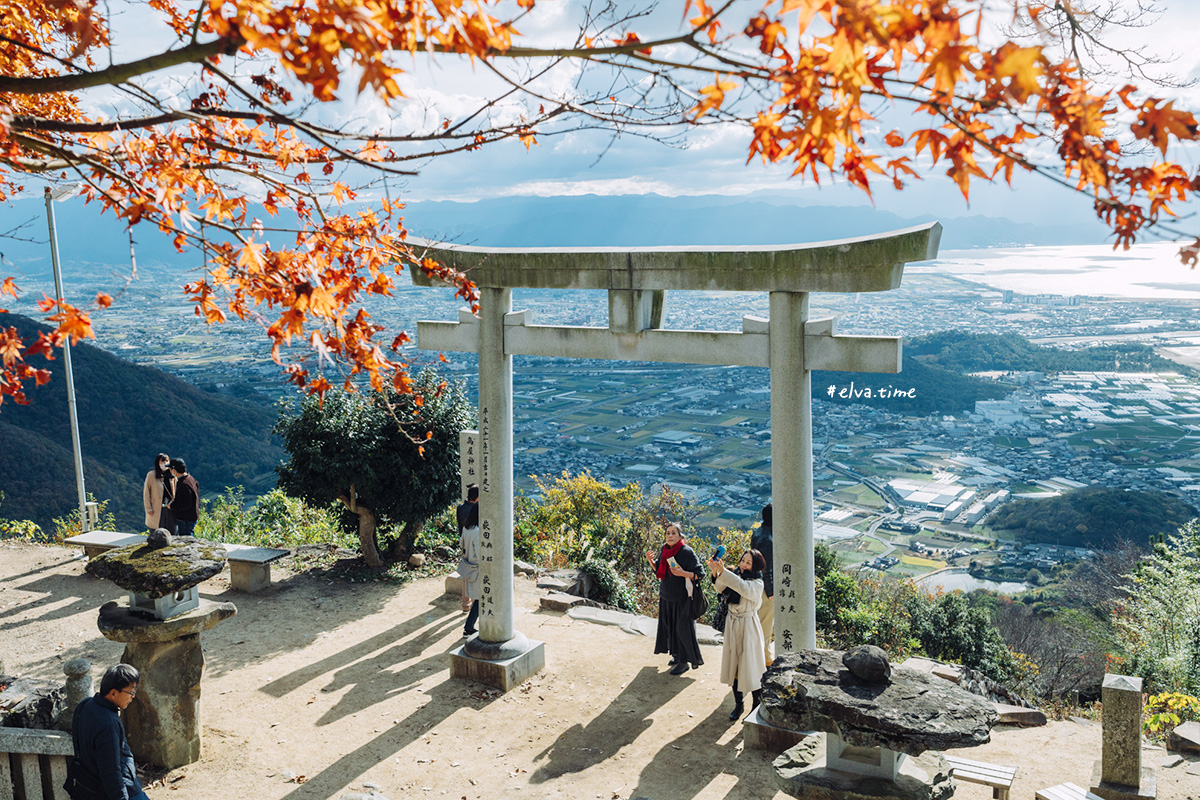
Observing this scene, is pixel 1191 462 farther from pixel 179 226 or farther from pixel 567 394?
pixel 179 226

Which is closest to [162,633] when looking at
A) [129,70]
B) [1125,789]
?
[129,70]

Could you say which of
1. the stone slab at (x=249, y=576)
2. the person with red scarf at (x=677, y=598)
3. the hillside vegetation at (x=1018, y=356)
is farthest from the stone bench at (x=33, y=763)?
the hillside vegetation at (x=1018, y=356)

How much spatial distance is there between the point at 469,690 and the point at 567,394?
4656cm

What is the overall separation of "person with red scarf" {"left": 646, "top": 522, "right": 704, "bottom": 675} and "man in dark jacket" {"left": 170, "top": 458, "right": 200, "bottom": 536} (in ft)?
19.1

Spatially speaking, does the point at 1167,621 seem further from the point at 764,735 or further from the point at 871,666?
the point at 871,666

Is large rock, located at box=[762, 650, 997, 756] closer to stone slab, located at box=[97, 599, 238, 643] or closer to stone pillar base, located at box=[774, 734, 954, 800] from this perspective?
stone pillar base, located at box=[774, 734, 954, 800]

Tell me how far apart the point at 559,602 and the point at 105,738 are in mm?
5940

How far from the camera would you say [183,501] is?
9555 mm

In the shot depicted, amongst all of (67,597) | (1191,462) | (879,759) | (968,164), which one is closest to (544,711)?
(879,759)

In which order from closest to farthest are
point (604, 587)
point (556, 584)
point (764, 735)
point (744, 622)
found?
point (764, 735), point (744, 622), point (556, 584), point (604, 587)

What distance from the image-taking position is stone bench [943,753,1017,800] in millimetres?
5129

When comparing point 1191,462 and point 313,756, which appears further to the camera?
point 1191,462

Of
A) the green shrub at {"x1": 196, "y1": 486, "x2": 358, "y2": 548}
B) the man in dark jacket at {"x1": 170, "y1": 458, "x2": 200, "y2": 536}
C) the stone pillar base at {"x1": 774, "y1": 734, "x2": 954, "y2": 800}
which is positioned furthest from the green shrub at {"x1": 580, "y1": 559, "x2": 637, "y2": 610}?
the stone pillar base at {"x1": 774, "y1": 734, "x2": 954, "y2": 800}

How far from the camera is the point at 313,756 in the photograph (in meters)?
6.23
